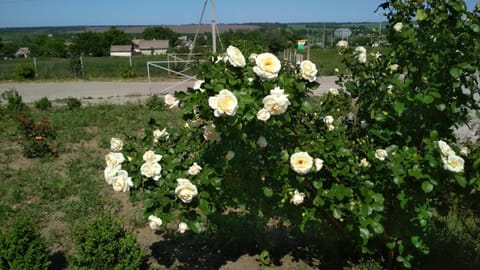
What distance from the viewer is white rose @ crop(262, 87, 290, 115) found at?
162cm

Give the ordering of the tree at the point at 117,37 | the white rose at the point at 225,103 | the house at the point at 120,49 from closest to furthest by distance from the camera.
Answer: the white rose at the point at 225,103, the house at the point at 120,49, the tree at the point at 117,37

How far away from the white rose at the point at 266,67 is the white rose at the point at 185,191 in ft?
2.03

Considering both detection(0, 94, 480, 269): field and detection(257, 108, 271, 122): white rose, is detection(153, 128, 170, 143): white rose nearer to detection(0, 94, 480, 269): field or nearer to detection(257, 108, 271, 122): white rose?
detection(0, 94, 480, 269): field

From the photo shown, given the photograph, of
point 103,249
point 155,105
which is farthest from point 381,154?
point 155,105

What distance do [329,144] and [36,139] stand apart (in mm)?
4460

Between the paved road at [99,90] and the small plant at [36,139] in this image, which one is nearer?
the small plant at [36,139]

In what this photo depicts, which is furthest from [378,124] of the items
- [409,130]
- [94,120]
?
[94,120]

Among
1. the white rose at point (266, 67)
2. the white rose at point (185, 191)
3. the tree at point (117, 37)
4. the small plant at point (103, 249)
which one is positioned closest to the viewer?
the white rose at point (266, 67)

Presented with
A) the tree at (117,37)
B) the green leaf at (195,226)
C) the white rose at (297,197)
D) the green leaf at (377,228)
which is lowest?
the green leaf at (195,226)

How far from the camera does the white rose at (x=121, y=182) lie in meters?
1.99

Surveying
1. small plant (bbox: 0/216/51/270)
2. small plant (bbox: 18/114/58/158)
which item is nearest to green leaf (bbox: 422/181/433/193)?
small plant (bbox: 0/216/51/270)

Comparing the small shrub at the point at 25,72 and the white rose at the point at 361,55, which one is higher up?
the white rose at the point at 361,55

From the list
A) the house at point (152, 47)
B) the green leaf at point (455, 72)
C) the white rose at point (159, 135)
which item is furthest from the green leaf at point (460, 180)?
the house at point (152, 47)

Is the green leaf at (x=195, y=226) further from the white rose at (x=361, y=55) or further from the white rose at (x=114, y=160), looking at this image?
the white rose at (x=361, y=55)
